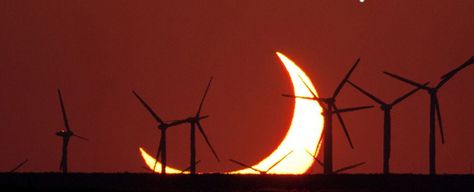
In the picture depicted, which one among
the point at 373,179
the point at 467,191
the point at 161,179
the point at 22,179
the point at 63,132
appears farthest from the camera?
the point at 63,132

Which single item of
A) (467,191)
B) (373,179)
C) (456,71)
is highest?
(456,71)

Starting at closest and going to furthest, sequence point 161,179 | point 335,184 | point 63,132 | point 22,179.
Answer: point 335,184, point 161,179, point 22,179, point 63,132

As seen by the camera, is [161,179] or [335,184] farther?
[161,179]

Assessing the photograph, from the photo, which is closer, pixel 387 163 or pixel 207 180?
pixel 207 180

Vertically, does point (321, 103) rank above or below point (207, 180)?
above

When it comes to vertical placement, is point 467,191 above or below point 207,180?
below

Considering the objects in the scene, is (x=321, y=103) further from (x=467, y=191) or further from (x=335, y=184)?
(x=467, y=191)

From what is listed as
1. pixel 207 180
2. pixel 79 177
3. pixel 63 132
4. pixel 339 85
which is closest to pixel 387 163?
pixel 339 85

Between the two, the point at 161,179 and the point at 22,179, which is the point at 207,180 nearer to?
the point at 161,179

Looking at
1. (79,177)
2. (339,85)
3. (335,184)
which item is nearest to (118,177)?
(79,177)
